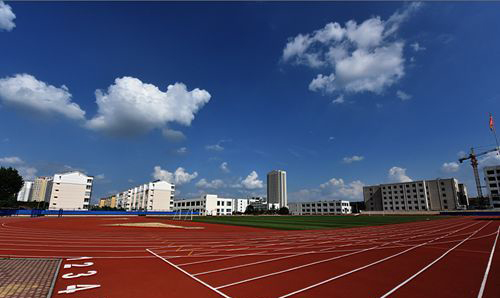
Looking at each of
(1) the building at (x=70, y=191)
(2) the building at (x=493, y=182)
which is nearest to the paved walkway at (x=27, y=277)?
(1) the building at (x=70, y=191)

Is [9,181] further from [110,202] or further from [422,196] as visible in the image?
[110,202]

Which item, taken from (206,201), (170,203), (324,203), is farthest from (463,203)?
(170,203)

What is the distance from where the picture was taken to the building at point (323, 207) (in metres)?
123

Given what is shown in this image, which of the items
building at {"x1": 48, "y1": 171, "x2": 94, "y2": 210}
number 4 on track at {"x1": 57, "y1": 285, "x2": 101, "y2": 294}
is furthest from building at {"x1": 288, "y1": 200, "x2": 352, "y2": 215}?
Answer: number 4 on track at {"x1": 57, "y1": 285, "x2": 101, "y2": 294}

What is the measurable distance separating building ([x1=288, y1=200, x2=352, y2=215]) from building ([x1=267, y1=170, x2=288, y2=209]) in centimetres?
3021

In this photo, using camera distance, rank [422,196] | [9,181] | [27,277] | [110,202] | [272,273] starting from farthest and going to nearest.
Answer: [110,202] < [422,196] < [9,181] < [272,273] < [27,277]

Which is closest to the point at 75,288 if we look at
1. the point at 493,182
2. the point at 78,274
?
the point at 78,274

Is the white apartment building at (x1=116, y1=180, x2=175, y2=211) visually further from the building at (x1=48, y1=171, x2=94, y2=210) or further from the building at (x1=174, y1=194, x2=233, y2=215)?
the building at (x1=48, y1=171, x2=94, y2=210)

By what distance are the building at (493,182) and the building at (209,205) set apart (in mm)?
94485

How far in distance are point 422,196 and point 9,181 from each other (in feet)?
426

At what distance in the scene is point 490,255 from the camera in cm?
1145

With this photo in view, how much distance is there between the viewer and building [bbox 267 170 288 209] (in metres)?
171

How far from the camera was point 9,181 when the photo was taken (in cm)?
5541

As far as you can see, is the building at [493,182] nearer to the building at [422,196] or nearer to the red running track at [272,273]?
the building at [422,196]
